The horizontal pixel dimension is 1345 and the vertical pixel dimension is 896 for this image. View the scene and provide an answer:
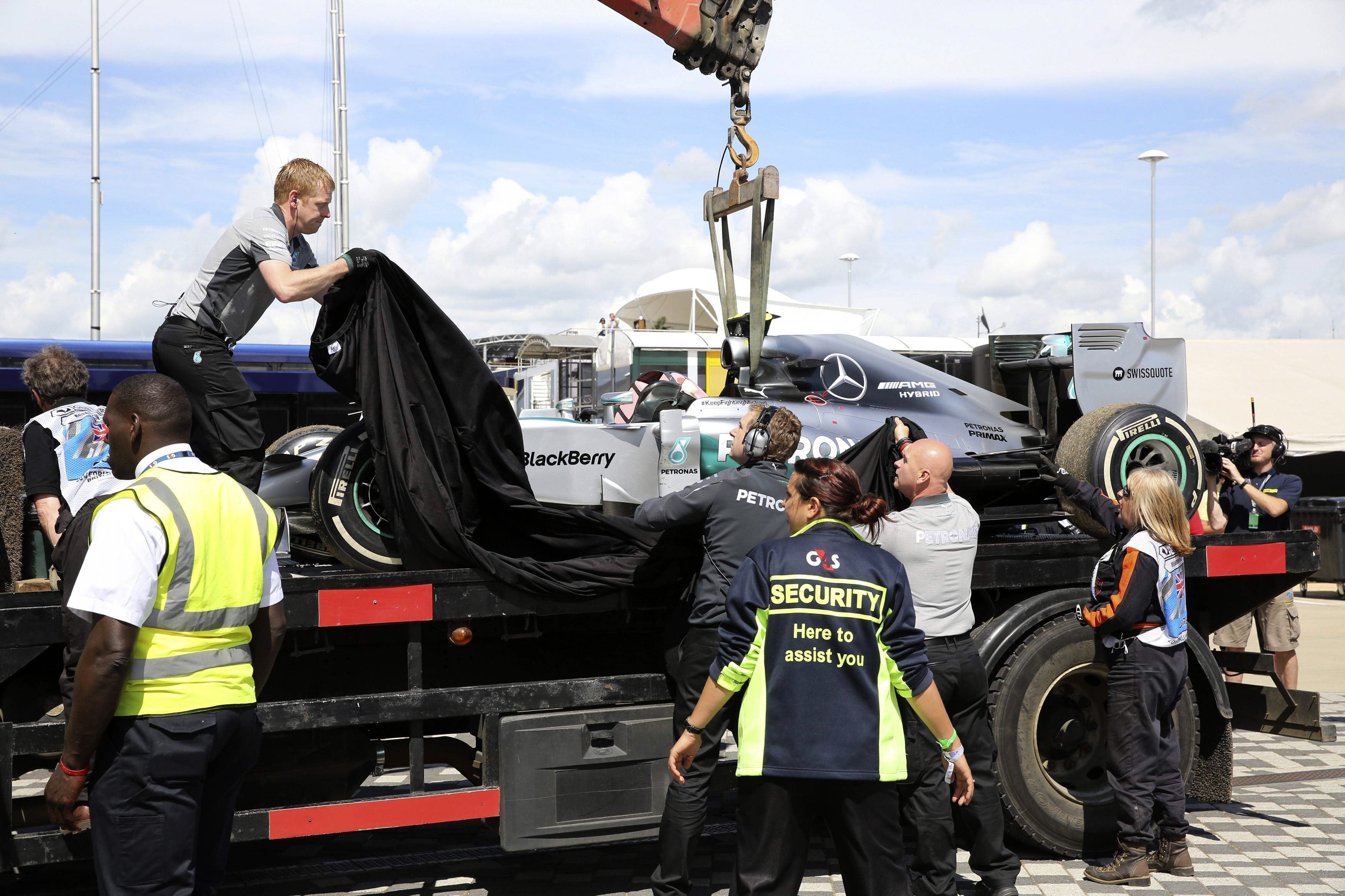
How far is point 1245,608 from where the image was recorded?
568 centimetres

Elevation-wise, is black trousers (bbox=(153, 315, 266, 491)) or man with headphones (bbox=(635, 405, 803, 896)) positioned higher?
black trousers (bbox=(153, 315, 266, 491))

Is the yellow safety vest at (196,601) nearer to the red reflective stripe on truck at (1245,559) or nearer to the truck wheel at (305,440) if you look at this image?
the truck wheel at (305,440)

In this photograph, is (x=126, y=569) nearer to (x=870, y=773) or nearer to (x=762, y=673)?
(x=762, y=673)

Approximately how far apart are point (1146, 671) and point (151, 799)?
387 centimetres

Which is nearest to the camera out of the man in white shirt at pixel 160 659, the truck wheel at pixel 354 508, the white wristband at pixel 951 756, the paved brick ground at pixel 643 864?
the man in white shirt at pixel 160 659

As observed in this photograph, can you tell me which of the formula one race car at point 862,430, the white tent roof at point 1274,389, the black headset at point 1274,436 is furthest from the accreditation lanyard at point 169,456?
the white tent roof at point 1274,389

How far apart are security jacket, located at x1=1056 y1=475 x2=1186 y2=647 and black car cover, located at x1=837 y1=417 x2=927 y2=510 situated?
0.93 m

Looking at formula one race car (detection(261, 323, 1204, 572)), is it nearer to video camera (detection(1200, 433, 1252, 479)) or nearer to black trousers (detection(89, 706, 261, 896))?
video camera (detection(1200, 433, 1252, 479))

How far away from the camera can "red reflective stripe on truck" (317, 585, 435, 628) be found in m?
4.00

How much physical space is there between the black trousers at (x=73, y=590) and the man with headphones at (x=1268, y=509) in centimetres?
595

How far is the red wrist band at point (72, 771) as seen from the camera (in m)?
2.84

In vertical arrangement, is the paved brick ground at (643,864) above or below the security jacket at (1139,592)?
below

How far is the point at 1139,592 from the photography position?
4.84 meters

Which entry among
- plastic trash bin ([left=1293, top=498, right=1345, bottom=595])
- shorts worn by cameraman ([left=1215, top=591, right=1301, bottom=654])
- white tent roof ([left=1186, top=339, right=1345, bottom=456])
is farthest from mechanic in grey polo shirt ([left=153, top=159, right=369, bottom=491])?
white tent roof ([left=1186, top=339, right=1345, bottom=456])
